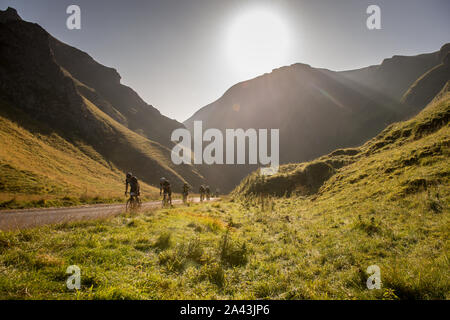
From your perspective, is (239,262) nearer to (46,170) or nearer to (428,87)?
(46,170)

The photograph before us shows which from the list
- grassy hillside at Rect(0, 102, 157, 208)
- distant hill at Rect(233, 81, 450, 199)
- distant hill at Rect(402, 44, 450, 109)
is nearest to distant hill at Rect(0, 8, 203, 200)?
grassy hillside at Rect(0, 102, 157, 208)

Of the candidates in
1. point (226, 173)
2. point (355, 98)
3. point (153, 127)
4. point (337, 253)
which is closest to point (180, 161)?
point (226, 173)

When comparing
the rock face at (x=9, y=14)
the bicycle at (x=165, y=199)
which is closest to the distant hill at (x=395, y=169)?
the bicycle at (x=165, y=199)

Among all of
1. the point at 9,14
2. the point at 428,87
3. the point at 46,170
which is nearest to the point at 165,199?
the point at 46,170

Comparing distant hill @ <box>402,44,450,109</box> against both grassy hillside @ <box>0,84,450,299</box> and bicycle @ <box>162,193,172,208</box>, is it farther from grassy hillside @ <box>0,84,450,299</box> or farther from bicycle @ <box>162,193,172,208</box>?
bicycle @ <box>162,193,172,208</box>

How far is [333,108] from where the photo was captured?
5812 inches

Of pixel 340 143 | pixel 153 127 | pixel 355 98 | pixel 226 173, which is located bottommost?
pixel 226 173

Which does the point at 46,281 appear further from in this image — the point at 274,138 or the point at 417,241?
the point at 274,138

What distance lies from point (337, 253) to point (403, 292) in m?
2.17

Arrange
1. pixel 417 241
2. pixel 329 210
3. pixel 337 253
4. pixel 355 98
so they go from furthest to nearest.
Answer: pixel 355 98 → pixel 329 210 → pixel 337 253 → pixel 417 241

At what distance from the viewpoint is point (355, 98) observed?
14725cm

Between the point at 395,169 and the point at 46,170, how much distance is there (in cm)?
5243

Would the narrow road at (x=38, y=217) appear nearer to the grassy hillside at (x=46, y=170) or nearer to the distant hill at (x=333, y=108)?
the grassy hillside at (x=46, y=170)
